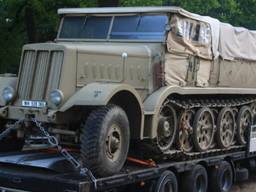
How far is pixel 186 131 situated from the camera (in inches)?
412

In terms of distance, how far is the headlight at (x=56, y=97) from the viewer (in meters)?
8.41

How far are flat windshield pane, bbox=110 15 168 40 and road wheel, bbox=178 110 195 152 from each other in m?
1.37

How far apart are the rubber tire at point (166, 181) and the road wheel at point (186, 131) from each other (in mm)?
681

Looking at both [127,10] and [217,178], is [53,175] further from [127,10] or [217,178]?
[217,178]

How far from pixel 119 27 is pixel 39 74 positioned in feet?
7.20

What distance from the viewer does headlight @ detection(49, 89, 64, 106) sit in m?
8.41

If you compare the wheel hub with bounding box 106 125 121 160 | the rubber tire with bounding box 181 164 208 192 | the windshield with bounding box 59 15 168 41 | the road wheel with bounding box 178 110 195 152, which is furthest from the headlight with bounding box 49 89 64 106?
the rubber tire with bounding box 181 164 208 192

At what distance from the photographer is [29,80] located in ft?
29.6

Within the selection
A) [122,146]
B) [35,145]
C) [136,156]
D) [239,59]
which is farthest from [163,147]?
[239,59]

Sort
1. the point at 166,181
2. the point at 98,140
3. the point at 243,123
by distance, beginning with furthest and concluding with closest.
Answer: the point at 243,123 < the point at 166,181 < the point at 98,140

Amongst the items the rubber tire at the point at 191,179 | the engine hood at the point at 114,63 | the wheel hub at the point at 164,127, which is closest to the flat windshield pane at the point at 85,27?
the engine hood at the point at 114,63

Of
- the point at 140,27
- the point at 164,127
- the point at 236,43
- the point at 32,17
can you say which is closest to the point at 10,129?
A: the point at 164,127

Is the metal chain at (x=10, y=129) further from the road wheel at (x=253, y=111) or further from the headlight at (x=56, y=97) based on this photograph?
the road wheel at (x=253, y=111)

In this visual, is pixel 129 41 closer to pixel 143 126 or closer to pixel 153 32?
pixel 153 32
